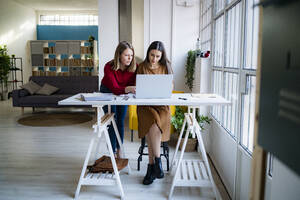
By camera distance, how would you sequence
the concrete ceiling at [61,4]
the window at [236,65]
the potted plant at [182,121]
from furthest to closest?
1. the concrete ceiling at [61,4]
2. the potted plant at [182,121]
3. the window at [236,65]

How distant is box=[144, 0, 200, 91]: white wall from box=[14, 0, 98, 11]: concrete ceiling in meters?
5.85

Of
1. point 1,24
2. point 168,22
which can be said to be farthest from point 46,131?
point 1,24

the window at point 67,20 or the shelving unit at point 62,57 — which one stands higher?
the window at point 67,20

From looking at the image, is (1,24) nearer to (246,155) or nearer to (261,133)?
(246,155)

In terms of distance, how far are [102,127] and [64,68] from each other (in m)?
9.02

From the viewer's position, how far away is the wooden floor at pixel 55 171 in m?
2.34

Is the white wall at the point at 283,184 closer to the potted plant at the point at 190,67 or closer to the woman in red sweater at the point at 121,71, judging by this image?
the woman in red sweater at the point at 121,71

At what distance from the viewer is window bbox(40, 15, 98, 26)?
1156 centimetres

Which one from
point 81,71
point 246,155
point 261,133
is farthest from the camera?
point 81,71

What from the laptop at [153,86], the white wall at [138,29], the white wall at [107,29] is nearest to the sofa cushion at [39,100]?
the white wall at [107,29]

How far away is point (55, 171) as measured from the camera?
2842 millimetres

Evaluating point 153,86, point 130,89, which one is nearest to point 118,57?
point 130,89

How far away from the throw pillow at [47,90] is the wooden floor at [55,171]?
5.59 feet

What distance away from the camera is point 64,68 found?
10.6 meters
